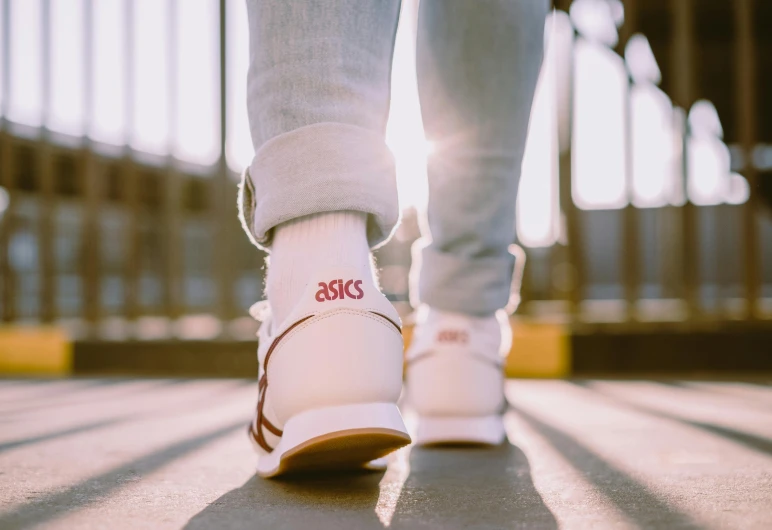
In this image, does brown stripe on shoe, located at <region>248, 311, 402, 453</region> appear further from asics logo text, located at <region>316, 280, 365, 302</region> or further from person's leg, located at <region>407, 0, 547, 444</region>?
person's leg, located at <region>407, 0, 547, 444</region>

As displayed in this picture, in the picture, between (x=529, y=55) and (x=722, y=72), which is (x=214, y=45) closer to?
(x=529, y=55)

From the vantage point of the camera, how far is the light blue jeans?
0.54 meters

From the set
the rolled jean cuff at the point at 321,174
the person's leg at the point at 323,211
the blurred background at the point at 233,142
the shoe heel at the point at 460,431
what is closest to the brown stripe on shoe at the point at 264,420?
the person's leg at the point at 323,211

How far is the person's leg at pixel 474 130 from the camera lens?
2.46 ft

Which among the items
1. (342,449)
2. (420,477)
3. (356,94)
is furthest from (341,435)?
(356,94)

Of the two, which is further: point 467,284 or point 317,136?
point 467,284

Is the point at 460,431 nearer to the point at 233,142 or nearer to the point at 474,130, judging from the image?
the point at 474,130

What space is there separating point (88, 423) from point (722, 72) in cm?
282

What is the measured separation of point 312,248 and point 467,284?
12.4 inches

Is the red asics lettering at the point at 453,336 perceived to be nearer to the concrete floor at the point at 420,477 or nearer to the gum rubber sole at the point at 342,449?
the concrete floor at the point at 420,477

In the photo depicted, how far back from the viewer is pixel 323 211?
54 cm

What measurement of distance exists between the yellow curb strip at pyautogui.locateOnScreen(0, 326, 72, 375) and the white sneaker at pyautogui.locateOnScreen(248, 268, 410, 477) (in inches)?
62.3

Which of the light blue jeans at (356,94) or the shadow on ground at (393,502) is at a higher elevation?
the light blue jeans at (356,94)

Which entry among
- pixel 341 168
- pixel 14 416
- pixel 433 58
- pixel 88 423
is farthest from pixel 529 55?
pixel 14 416
